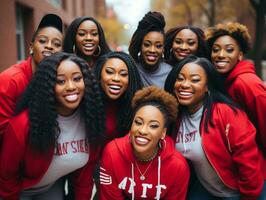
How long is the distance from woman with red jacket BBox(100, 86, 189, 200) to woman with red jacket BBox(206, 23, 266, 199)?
0.68 meters

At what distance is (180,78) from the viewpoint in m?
3.24

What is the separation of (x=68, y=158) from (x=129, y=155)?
0.53 m

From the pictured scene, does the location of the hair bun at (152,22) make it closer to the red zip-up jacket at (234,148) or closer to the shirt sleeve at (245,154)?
the red zip-up jacket at (234,148)

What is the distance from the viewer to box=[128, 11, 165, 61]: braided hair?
13.9 ft

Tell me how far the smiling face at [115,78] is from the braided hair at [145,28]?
96 centimetres

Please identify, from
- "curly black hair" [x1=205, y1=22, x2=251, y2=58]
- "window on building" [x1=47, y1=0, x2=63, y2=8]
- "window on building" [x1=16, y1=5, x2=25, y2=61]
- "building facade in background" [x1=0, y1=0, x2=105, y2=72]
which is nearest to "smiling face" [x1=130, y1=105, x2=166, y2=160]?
"curly black hair" [x1=205, y1=22, x2=251, y2=58]

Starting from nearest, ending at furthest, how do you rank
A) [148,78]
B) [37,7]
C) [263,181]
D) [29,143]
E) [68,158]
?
[29,143], [68,158], [263,181], [148,78], [37,7]

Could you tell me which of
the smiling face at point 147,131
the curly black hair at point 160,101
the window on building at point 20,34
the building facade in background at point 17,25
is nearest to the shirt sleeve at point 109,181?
the smiling face at point 147,131

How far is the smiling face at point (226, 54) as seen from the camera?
350 centimetres

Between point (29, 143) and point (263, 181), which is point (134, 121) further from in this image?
point (263, 181)

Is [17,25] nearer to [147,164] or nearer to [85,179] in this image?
[85,179]

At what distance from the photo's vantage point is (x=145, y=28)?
168 inches

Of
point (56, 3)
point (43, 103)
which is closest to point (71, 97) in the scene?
point (43, 103)

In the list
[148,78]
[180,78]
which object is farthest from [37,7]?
[180,78]
